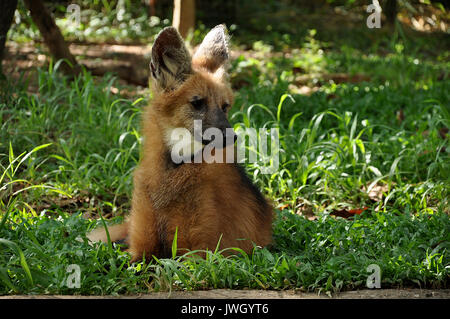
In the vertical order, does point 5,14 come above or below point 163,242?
above

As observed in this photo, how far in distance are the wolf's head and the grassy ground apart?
67cm

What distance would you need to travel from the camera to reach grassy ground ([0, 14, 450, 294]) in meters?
3.00

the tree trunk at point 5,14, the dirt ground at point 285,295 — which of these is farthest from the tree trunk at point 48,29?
the dirt ground at point 285,295

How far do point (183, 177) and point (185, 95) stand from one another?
1.47 feet

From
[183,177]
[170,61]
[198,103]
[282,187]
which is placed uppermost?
[170,61]

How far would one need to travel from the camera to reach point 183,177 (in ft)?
10.3

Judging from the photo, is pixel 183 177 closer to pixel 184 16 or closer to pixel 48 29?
pixel 48 29

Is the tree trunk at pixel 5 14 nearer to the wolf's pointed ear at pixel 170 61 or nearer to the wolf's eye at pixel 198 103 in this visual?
the wolf's pointed ear at pixel 170 61

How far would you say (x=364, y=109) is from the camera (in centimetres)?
598

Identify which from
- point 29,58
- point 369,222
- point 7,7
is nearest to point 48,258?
point 369,222

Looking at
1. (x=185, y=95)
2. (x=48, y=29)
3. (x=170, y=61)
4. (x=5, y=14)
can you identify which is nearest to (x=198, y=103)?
(x=185, y=95)

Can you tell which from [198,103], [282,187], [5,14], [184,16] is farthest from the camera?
[184,16]

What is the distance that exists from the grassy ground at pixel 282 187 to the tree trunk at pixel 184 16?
144 centimetres

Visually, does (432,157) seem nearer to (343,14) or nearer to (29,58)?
(29,58)
